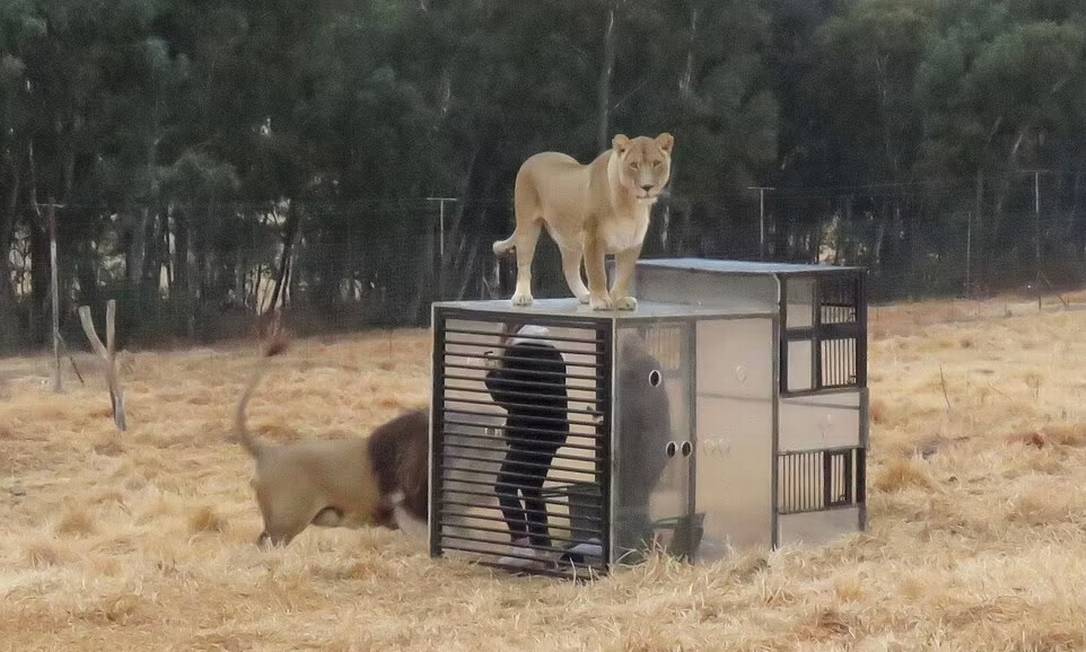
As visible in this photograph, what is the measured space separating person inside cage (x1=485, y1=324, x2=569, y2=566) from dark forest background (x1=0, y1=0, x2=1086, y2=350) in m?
14.3

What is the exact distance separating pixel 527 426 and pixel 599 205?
1.13 metres

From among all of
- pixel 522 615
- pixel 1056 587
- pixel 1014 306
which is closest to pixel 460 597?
pixel 522 615

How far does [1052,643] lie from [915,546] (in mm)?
2724

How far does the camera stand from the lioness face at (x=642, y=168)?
331 inches

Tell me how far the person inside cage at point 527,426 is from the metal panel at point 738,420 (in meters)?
0.78

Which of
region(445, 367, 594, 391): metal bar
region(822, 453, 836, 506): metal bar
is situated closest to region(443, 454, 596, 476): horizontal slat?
region(445, 367, 594, 391): metal bar

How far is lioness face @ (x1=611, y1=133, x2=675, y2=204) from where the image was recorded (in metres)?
8.41

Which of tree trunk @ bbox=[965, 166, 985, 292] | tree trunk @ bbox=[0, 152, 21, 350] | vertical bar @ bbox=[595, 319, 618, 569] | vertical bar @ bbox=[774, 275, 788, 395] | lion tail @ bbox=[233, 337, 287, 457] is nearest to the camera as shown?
vertical bar @ bbox=[595, 319, 618, 569]

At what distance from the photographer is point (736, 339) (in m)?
9.03

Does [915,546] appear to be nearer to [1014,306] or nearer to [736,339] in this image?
[736,339]

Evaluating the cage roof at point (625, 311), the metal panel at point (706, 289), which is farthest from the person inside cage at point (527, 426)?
the metal panel at point (706, 289)

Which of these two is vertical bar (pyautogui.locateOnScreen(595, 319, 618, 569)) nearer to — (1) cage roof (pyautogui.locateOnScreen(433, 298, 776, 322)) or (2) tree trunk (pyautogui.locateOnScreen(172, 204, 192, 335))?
(1) cage roof (pyautogui.locateOnScreen(433, 298, 776, 322))

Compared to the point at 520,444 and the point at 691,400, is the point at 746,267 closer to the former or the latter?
the point at 691,400

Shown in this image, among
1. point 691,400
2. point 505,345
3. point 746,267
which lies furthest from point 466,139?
point 691,400
